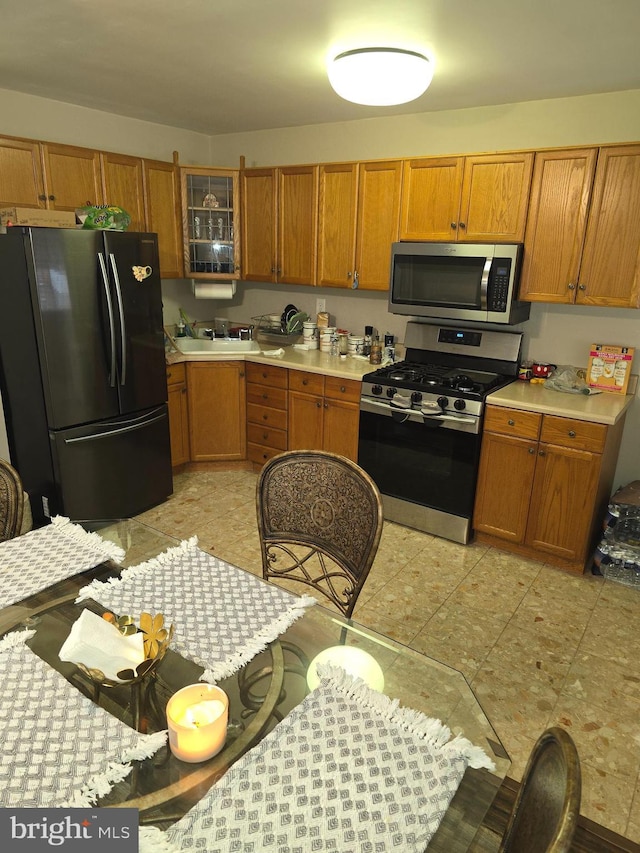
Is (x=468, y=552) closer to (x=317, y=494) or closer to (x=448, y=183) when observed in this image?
(x=317, y=494)

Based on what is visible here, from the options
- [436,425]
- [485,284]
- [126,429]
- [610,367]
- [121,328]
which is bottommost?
[126,429]

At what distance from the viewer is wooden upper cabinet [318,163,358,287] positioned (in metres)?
3.73

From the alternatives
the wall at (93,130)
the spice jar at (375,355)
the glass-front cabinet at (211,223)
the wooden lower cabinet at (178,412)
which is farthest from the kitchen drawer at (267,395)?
the wall at (93,130)

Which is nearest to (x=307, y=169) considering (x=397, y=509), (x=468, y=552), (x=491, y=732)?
(x=397, y=509)

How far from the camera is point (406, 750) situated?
40.8 inches

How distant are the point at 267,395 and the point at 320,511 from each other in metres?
2.34

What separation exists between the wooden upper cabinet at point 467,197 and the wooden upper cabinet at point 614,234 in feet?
1.21

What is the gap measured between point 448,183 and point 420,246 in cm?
38

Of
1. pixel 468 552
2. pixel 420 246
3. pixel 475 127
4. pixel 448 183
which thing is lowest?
pixel 468 552

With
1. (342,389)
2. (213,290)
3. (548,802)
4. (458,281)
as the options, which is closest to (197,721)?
(548,802)

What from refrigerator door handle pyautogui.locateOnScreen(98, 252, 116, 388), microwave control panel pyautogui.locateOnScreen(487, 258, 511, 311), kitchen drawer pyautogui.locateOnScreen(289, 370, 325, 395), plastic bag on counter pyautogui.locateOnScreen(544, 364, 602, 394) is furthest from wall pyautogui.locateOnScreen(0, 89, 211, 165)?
plastic bag on counter pyautogui.locateOnScreen(544, 364, 602, 394)

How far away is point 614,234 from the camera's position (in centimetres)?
294

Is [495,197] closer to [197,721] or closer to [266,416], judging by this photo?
[266,416]

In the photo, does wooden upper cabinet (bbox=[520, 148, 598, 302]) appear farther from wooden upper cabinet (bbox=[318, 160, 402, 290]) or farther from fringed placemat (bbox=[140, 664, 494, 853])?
fringed placemat (bbox=[140, 664, 494, 853])
